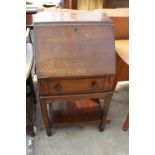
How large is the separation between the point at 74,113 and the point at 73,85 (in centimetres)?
41

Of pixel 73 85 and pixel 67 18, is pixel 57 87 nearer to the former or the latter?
pixel 73 85

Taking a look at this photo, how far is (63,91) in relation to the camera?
59.7 inches

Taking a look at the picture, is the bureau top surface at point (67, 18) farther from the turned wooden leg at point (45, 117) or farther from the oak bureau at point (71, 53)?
the turned wooden leg at point (45, 117)

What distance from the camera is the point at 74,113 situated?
72.5 inches

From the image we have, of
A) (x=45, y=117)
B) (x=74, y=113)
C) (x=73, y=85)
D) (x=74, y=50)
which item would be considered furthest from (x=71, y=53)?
(x=74, y=113)

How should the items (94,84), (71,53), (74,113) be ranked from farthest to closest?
(74,113) → (94,84) → (71,53)

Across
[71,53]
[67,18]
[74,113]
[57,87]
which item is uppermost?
[67,18]

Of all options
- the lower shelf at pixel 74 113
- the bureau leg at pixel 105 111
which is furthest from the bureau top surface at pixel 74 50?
the lower shelf at pixel 74 113

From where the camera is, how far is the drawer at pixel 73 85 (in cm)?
147
